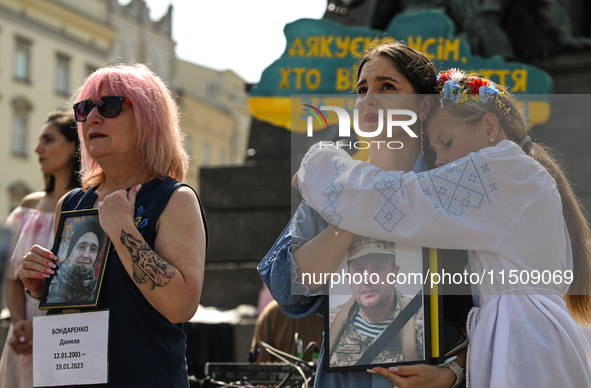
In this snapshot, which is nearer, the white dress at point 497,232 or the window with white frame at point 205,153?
the white dress at point 497,232

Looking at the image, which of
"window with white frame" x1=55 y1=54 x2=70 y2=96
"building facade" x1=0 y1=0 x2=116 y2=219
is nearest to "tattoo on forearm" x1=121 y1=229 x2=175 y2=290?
"building facade" x1=0 y1=0 x2=116 y2=219

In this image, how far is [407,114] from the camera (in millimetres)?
2037

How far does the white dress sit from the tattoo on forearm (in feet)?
1.72

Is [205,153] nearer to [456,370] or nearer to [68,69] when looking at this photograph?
[68,69]

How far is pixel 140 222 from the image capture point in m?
2.18

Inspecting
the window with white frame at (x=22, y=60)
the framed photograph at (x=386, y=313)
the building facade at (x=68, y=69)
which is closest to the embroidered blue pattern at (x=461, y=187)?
the framed photograph at (x=386, y=313)

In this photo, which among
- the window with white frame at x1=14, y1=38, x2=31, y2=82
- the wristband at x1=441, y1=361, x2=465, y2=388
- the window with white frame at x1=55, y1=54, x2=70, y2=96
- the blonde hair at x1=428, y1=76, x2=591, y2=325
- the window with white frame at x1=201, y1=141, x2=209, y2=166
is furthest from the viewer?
the window with white frame at x1=201, y1=141, x2=209, y2=166

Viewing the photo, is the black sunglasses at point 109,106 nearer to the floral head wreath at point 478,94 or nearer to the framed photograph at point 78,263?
the framed photograph at point 78,263

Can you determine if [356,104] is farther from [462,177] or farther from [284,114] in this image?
[284,114]

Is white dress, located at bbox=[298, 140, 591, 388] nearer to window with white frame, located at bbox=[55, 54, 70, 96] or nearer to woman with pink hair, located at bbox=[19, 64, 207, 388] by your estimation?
woman with pink hair, located at bbox=[19, 64, 207, 388]

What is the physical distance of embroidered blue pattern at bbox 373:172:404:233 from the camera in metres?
1.82

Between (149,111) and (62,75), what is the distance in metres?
33.5

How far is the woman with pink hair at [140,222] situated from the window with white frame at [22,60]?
3091 centimetres

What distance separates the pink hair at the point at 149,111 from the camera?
7.62ft
